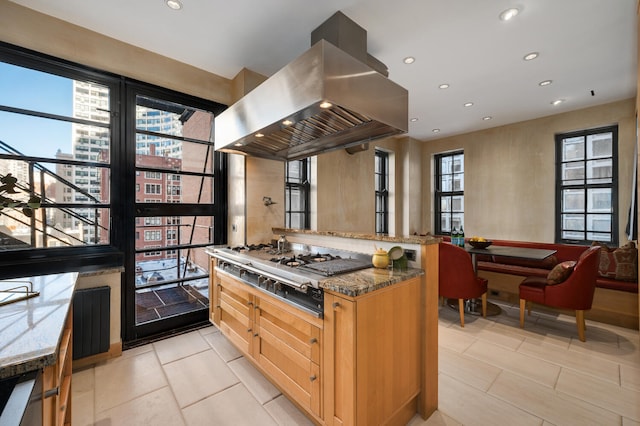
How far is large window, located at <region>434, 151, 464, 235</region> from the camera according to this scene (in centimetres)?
561

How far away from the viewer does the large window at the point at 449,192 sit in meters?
5.61

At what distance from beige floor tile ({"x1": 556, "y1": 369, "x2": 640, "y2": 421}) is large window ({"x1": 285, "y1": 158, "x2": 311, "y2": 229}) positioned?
3348 mm

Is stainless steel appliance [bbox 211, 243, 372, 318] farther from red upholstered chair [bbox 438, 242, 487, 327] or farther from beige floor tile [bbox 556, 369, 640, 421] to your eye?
beige floor tile [bbox 556, 369, 640, 421]

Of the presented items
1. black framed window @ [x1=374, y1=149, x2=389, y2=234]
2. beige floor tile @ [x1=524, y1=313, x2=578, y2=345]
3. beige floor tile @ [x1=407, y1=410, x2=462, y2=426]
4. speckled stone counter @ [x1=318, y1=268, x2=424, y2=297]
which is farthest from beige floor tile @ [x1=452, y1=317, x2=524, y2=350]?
black framed window @ [x1=374, y1=149, x2=389, y2=234]

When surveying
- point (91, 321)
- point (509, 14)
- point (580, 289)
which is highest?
point (509, 14)

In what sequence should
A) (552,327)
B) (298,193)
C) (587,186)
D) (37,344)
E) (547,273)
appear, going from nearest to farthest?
(37,344)
(552,327)
(547,273)
(587,186)
(298,193)

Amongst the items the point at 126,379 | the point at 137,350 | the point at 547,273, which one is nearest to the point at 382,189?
the point at 547,273

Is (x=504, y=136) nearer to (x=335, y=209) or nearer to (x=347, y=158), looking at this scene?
(x=347, y=158)

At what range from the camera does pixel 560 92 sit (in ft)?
11.7

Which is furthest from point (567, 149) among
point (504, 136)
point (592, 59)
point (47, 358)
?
point (47, 358)

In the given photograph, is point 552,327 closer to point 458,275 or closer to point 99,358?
point 458,275

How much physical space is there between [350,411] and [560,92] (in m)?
4.57

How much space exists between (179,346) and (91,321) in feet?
2.50

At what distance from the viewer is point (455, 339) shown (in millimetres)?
2830
